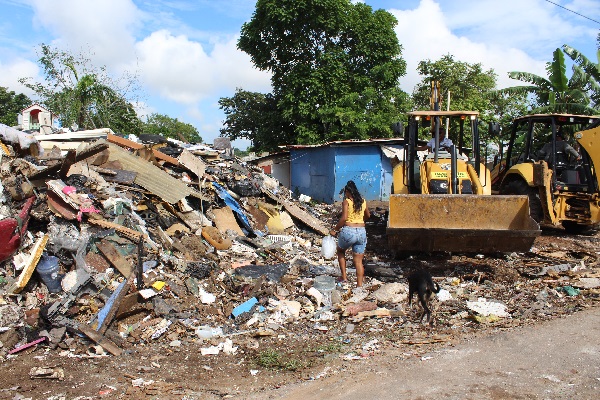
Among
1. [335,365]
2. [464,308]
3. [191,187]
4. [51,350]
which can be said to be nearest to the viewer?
[335,365]

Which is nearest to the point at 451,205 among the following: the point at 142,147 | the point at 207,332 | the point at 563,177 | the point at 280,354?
the point at 563,177

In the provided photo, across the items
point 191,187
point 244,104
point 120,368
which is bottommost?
point 120,368

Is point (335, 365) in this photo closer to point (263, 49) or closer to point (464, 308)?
point (464, 308)

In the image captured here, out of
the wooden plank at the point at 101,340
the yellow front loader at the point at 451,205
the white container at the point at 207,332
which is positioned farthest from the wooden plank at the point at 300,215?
the wooden plank at the point at 101,340

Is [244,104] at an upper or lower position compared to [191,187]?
upper

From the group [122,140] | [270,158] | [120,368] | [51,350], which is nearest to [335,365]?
[120,368]

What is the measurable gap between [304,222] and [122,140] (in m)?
4.24

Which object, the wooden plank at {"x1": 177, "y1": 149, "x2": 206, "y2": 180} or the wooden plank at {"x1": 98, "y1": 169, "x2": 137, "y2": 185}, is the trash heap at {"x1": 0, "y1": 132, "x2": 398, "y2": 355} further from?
the wooden plank at {"x1": 177, "y1": 149, "x2": 206, "y2": 180}

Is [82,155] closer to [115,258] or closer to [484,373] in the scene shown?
[115,258]

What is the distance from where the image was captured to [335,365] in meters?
4.50

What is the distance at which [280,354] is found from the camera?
4.80 m

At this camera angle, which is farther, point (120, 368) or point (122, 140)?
point (122, 140)

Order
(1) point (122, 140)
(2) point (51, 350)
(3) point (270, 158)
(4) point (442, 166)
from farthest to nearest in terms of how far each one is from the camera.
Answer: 1. (3) point (270, 158)
2. (1) point (122, 140)
3. (4) point (442, 166)
4. (2) point (51, 350)

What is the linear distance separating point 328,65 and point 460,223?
15894 millimetres
